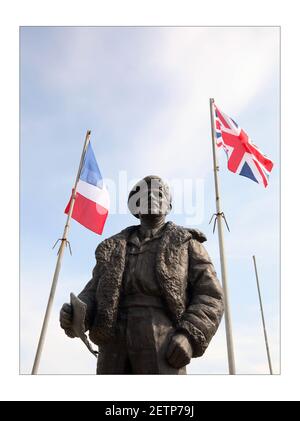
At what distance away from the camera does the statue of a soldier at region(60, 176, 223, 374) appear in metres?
4.41

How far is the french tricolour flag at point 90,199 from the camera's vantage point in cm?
1113

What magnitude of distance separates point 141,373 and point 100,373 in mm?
420

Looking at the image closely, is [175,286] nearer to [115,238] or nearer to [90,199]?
[115,238]

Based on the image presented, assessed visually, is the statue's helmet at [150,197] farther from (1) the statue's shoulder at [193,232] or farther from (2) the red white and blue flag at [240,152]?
(2) the red white and blue flag at [240,152]

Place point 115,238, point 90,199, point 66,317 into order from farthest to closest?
point 90,199 < point 115,238 < point 66,317

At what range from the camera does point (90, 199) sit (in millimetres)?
11367

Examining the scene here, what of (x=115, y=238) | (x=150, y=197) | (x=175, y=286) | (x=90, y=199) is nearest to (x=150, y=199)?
(x=150, y=197)

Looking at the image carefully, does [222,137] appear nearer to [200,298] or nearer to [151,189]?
[151,189]

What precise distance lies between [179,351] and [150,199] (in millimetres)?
1565

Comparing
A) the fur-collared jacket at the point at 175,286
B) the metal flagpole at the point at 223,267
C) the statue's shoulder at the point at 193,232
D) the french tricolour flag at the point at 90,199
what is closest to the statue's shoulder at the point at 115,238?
the fur-collared jacket at the point at 175,286

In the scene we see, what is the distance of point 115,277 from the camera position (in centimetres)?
471

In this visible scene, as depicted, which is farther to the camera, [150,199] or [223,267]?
[223,267]

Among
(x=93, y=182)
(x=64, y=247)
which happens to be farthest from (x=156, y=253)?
(x=93, y=182)

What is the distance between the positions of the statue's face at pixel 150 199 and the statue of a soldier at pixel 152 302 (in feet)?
0.20
